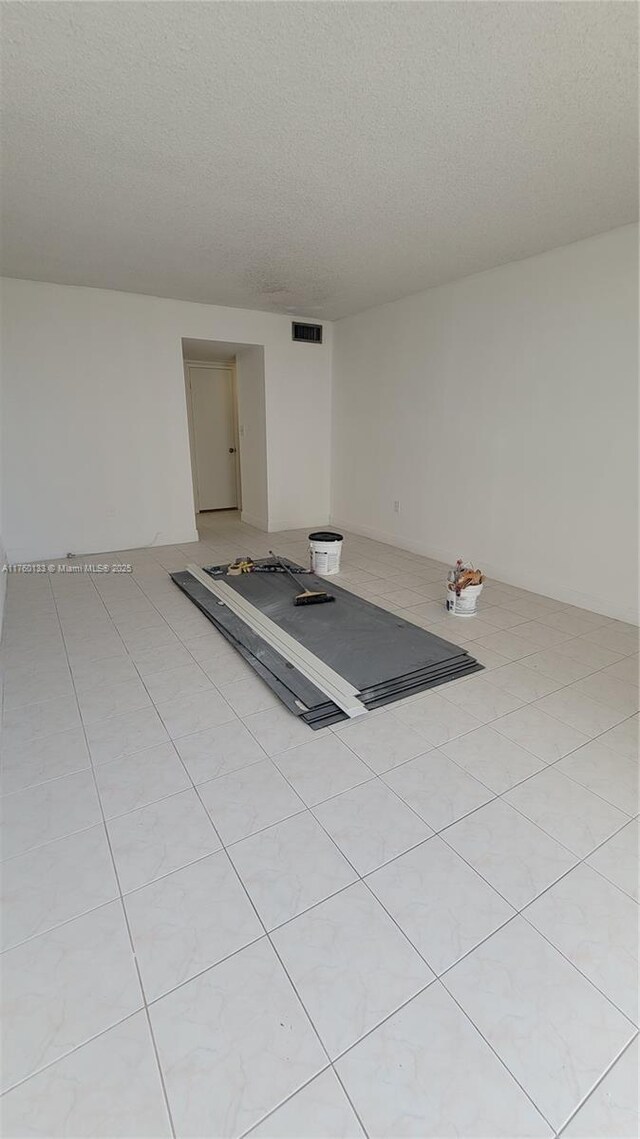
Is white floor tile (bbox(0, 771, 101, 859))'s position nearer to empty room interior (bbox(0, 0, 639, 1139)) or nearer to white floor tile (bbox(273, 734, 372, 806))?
empty room interior (bbox(0, 0, 639, 1139))

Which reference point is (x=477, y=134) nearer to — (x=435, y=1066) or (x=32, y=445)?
(x=435, y=1066)

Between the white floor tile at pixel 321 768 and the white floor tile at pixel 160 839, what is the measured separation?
0.36 metres

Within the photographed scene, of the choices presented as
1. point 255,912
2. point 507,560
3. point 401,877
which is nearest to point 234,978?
point 255,912

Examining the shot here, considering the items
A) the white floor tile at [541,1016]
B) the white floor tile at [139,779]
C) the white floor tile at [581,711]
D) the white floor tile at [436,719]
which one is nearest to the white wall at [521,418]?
the white floor tile at [581,711]

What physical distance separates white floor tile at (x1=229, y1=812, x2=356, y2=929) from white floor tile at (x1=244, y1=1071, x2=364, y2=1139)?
359 millimetres

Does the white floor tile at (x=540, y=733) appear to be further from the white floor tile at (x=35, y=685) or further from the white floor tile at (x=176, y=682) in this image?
the white floor tile at (x=35, y=685)

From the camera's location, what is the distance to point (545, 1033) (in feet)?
3.55

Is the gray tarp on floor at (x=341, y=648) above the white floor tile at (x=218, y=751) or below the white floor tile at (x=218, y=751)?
above

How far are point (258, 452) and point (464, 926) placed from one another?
17.7 ft

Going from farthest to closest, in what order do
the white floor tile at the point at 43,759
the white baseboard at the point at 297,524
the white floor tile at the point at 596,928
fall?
the white baseboard at the point at 297,524 → the white floor tile at the point at 43,759 → the white floor tile at the point at 596,928

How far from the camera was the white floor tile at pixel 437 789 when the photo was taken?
168cm

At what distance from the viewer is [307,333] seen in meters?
5.64

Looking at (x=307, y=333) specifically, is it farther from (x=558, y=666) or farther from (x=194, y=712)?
(x=194, y=712)

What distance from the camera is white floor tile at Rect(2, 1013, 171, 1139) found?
0.92 m
